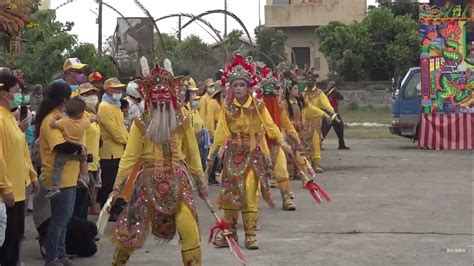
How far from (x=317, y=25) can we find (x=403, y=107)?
28007mm

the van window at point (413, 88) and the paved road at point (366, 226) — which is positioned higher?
the van window at point (413, 88)

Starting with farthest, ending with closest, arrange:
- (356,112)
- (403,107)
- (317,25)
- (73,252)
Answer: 1. (317,25)
2. (356,112)
3. (403,107)
4. (73,252)

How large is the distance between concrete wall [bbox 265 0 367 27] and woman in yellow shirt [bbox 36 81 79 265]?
42.6 meters

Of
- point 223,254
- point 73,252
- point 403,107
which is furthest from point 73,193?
point 403,107

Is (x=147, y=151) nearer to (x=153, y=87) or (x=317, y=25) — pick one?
(x=153, y=87)

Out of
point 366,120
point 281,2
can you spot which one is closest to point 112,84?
point 366,120

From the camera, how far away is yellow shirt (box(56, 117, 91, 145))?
8547 millimetres

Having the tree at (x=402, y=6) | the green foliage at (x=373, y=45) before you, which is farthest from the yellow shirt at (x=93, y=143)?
the tree at (x=402, y=6)

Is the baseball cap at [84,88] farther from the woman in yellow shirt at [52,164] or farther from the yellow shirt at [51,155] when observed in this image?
the yellow shirt at [51,155]

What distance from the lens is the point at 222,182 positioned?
1023cm

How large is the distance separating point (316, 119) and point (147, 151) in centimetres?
1019

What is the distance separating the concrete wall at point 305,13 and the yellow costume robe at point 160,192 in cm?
4347

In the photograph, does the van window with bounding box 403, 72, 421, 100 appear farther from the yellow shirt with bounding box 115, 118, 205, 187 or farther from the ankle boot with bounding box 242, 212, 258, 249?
the yellow shirt with bounding box 115, 118, 205, 187

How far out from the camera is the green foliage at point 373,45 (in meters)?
42.1
